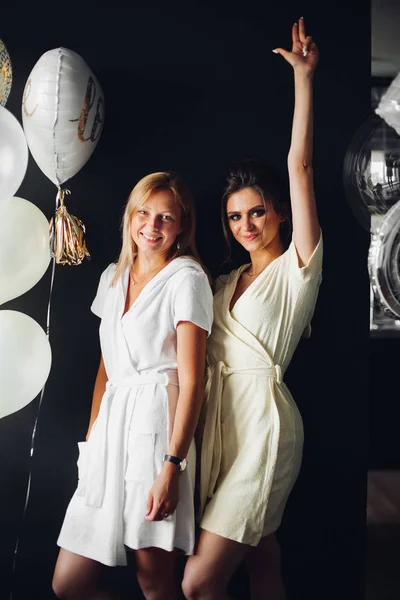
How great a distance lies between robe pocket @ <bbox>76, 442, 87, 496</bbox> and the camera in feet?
5.93

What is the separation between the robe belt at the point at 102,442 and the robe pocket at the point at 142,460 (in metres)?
0.04

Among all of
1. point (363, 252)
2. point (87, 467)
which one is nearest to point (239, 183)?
point (363, 252)

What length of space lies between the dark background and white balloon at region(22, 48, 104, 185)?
0.71 ft

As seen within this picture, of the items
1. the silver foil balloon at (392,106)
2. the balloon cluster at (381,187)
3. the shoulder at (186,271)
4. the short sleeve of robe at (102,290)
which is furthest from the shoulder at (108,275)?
the silver foil balloon at (392,106)

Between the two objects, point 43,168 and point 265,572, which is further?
point 265,572

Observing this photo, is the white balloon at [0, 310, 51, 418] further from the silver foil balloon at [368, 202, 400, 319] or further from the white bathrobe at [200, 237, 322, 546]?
the silver foil balloon at [368, 202, 400, 319]

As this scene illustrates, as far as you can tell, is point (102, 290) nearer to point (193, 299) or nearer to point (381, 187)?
point (193, 299)

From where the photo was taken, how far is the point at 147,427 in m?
1.74

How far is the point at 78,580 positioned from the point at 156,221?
1058mm

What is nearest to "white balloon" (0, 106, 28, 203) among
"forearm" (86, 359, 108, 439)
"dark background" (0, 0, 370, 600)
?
"dark background" (0, 0, 370, 600)

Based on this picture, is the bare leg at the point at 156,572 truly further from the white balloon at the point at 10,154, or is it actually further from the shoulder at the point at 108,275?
the white balloon at the point at 10,154

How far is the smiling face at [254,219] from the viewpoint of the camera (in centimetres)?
187

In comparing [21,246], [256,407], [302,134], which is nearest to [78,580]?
[256,407]

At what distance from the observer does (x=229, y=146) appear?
6.51 ft
